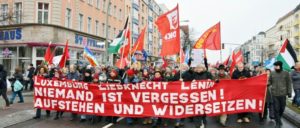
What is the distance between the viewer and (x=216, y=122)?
36.4 feet

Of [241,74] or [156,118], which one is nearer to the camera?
[156,118]

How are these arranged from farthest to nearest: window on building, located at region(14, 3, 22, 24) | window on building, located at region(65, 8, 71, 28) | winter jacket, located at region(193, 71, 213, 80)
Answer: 1. window on building, located at region(65, 8, 71, 28)
2. window on building, located at region(14, 3, 22, 24)
3. winter jacket, located at region(193, 71, 213, 80)

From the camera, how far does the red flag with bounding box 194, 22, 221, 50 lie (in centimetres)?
1434

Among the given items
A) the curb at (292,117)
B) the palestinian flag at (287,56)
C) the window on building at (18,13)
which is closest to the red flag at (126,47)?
the palestinian flag at (287,56)

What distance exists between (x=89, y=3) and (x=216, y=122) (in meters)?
29.2

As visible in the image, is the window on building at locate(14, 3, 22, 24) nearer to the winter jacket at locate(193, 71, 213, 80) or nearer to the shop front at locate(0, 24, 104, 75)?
the shop front at locate(0, 24, 104, 75)

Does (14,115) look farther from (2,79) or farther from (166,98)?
(166,98)

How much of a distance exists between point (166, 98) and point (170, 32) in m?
2.47

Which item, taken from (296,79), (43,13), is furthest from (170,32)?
(43,13)

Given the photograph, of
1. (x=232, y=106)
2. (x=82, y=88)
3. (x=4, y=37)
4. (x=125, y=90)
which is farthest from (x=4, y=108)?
(x=4, y=37)

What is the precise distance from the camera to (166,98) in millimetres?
9961

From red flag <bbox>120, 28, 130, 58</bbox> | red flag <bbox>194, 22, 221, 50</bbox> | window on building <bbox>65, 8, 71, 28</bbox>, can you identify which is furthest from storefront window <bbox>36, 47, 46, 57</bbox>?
red flag <bbox>194, 22, 221, 50</bbox>

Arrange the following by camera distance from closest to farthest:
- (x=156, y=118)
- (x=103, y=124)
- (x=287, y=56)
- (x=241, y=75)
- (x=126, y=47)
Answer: (x=156, y=118)
(x=103, y=124)
(x=241, y=75)
(x=287, y=56)
(x=126, y=47)

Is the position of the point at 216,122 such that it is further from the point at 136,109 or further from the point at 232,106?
the point at 136,109
